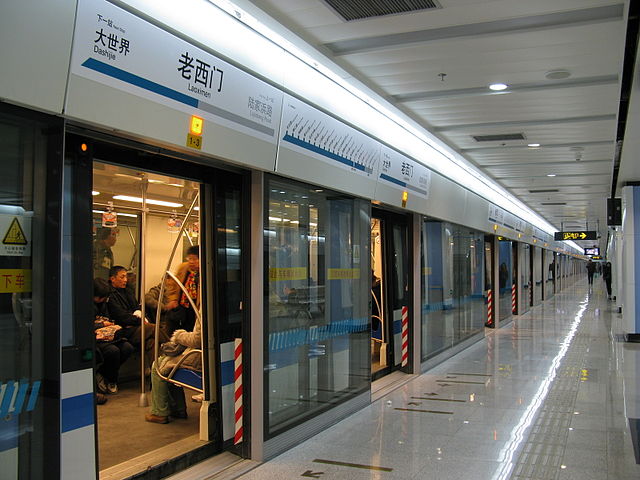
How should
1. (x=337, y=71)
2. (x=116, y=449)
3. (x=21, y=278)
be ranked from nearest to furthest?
(x=21, y=278) → (x=116, y=449) → (x=337, y=71)

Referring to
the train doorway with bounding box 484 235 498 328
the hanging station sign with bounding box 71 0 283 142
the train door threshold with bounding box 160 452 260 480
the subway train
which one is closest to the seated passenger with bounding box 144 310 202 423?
the subway train

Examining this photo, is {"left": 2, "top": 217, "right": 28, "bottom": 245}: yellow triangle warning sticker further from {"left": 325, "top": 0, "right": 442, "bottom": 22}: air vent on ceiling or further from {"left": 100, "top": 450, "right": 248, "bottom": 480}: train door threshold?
{"left": 325, "top": 0, "right": 442, "bottom": 22}: air vent on ceiling

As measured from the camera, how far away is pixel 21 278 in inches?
106

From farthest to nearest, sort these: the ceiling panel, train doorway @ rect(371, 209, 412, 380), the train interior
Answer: train doorway @ rect(371, 209, 412, 380) → the train interior → the ceiling panel

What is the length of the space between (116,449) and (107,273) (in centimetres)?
291

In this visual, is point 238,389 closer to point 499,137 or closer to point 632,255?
point 499,137

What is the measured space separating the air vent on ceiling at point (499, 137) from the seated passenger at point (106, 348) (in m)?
4.99

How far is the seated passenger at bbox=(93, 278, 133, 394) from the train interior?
0.32 ft

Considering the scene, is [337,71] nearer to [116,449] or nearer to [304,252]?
[304,252]

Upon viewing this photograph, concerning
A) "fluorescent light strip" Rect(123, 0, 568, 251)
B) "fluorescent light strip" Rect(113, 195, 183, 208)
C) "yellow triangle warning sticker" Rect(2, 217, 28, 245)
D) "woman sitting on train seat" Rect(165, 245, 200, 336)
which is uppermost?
"fluorescent light strip" Rect(123, 0, 568, 251)

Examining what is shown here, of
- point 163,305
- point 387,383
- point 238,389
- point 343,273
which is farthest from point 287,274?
point 387,383

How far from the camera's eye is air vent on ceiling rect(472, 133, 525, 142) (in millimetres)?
7898

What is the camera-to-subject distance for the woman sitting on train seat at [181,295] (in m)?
5.54

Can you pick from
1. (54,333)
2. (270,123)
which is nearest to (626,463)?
(270,123)
